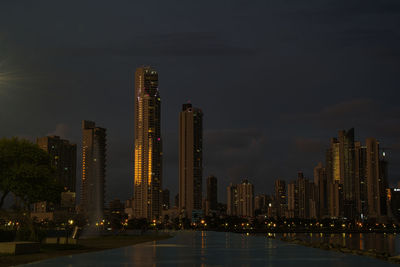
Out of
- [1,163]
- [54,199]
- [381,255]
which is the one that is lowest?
[381,255]

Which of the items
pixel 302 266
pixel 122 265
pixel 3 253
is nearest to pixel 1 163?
pixel 3 253

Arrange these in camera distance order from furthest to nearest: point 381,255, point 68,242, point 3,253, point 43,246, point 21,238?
point 68,242, point 21,238, point 43,246, point 381,255, point 3,253

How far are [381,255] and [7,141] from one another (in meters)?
34.8

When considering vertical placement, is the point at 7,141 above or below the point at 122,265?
above

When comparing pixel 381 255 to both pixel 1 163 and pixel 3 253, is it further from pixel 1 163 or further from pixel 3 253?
pixel 1 163

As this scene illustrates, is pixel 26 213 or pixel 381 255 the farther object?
pixel 26 213

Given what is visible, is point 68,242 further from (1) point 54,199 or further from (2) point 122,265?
(2) point 122,265

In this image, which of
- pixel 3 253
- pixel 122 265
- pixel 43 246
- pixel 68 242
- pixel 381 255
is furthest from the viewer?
pixel 68 242

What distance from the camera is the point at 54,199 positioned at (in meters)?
53.5

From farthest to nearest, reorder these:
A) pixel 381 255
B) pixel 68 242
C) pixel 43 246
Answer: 1. pixel 68 242
2. pixel 43 246
3. pixel 381 255

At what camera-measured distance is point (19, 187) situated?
1988 inches

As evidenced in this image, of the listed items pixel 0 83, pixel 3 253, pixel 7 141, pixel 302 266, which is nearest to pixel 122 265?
pixel 302 266

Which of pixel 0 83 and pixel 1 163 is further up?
pixel 0 83

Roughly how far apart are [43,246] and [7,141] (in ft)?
39.3
